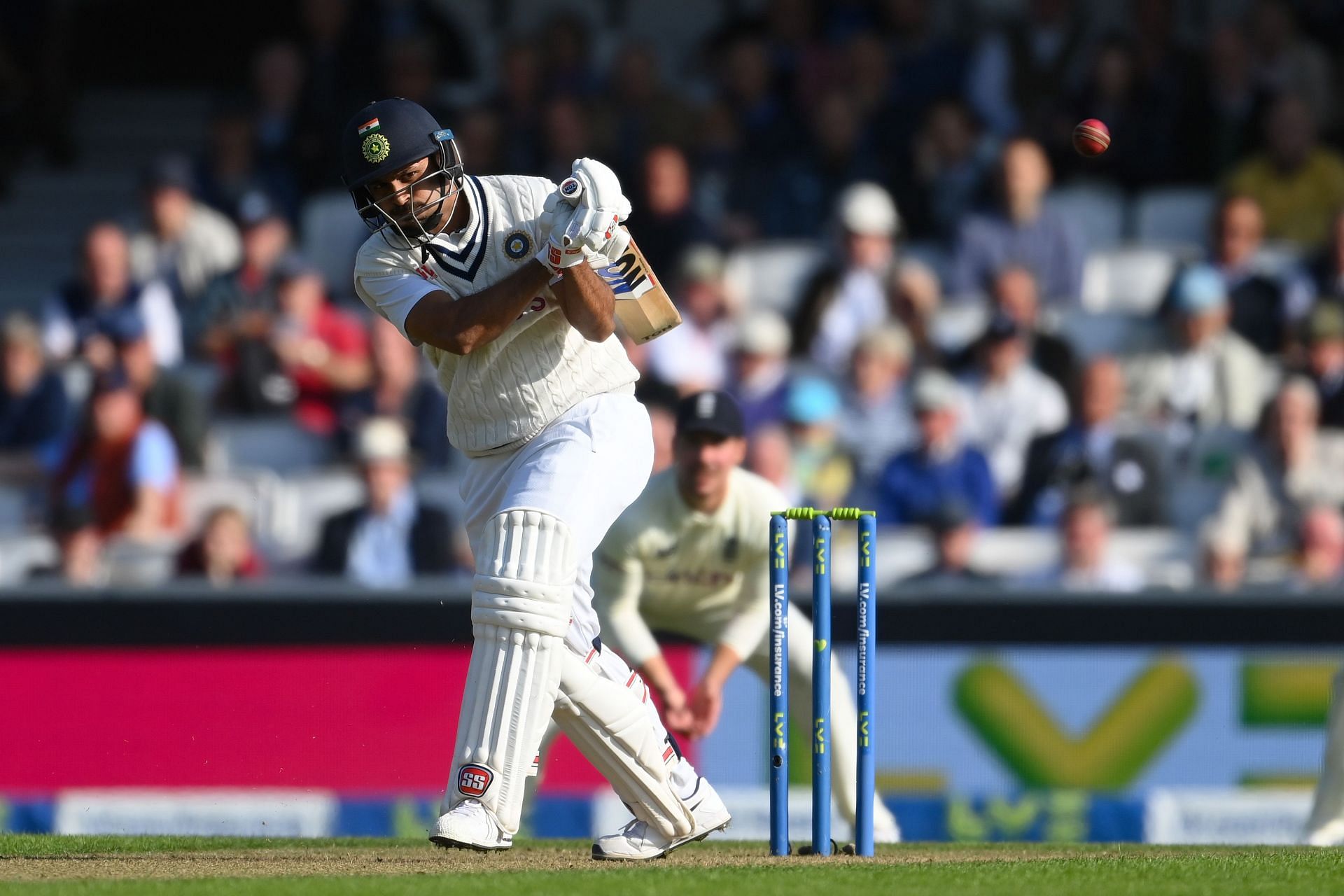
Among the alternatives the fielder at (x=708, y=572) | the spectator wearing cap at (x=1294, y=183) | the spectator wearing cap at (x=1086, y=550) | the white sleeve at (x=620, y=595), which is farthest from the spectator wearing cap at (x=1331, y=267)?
the white sleeve at (x=620, y=595)

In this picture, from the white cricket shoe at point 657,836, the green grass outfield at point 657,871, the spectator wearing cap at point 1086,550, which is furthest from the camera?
the spectator wearing cap at point 1086,550

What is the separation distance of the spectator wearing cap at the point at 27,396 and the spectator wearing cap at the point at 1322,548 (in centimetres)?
652

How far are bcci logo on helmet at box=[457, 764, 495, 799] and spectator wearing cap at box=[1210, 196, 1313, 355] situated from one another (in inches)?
265

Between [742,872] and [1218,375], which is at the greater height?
[1218,375]

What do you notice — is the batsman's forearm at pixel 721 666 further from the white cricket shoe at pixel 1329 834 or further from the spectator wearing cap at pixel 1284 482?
the spectator wearing cap at pixel 1284 482

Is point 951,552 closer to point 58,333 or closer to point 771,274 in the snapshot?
point 771,274

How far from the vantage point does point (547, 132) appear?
11977 millimetres

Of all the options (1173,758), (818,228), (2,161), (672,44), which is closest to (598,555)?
(1173,758)

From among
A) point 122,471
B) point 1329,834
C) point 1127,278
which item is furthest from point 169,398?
point 1329,834

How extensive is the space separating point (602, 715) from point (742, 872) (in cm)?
60

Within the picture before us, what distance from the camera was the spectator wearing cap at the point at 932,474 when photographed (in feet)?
32.6

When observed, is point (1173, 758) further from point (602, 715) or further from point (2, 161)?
point (2, 161)

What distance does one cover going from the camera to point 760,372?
1057 centimetres

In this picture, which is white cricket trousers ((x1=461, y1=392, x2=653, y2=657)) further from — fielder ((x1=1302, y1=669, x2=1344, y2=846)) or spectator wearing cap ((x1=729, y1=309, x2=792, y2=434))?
spectator wearing cap ((x1=729, y1=309, x2=792, y2=434))
